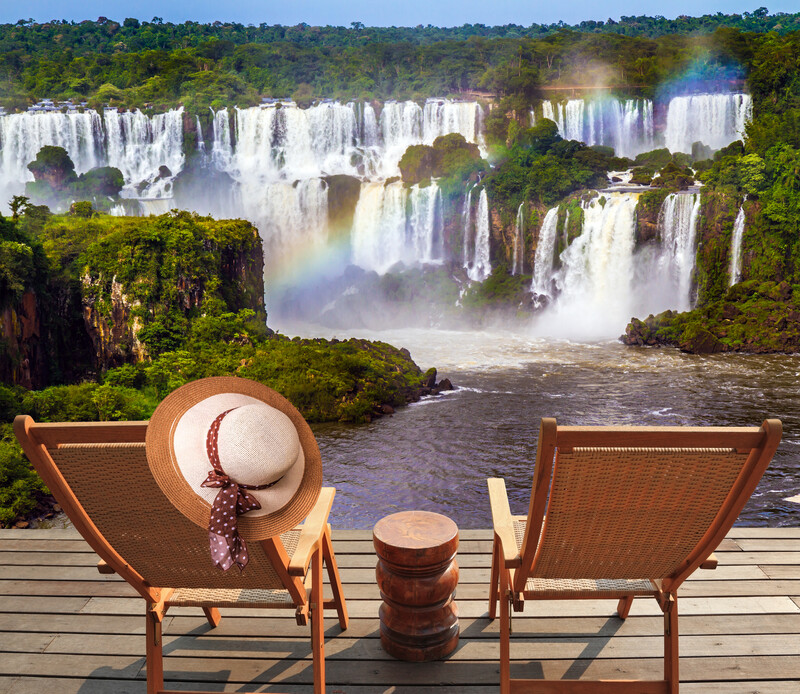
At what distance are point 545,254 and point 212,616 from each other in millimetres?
17791

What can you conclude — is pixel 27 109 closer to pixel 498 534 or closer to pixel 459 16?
pixel 498 534

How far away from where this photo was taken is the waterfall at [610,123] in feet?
77.1

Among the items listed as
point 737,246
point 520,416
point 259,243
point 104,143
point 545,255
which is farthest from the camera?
point 104,143

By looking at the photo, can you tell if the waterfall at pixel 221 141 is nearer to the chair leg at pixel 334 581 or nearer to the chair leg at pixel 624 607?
the chair leg at pixel 334 581

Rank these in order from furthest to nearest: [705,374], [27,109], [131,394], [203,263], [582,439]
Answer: [27,109], [203,263], [705,374], [131,394], [582,439]

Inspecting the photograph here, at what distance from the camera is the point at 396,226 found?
861 inches

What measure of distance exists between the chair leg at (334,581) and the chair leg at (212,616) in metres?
0.39

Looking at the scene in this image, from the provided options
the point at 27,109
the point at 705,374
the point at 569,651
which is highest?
the point at 27,109

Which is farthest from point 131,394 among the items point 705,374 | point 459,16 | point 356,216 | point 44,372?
point 459,16

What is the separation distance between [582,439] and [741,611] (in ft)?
4.01

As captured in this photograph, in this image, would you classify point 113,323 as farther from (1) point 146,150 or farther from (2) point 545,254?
(1) point 146,150

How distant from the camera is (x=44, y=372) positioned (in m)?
13.2

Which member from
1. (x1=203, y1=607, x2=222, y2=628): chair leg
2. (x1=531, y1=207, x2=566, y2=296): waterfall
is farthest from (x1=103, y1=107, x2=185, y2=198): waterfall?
(x1=203, y1=607, x2=222, y2=628): chair leg

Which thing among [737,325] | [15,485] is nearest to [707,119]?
[737,325]
